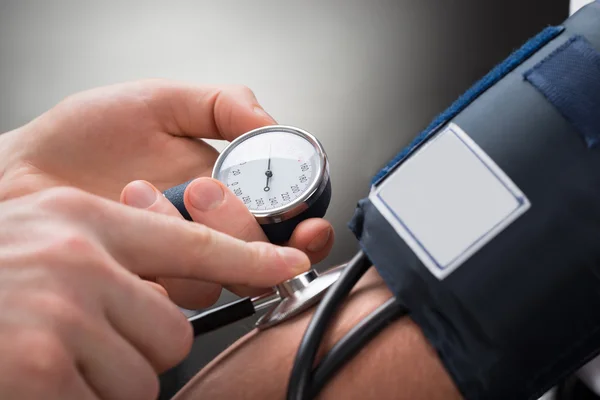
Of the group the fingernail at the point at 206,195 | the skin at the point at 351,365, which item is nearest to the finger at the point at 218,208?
the fingernail at the point at 206,195

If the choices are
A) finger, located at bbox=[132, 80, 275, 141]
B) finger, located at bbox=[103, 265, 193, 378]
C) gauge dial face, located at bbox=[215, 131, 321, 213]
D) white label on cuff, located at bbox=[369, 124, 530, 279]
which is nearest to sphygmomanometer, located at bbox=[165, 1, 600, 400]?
white label on cuff, located at bbox=[369, 124, 530, 279]

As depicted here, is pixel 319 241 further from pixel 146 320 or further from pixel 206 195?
pixel 146 320

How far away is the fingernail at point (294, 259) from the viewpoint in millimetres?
566

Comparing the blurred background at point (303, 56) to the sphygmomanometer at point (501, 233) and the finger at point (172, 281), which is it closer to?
the finger at point (172, 281)

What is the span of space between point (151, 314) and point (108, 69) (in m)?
0.91

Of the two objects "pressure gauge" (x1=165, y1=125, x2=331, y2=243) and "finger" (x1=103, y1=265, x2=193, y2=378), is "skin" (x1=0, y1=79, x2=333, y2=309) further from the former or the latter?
"finger" (x1=103, y1=265, x2=193, y2=378)

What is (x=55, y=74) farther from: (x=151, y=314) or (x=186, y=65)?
(x=151, y=314)

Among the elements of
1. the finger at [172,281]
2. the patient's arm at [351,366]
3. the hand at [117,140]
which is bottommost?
the patient's arm at [351,366]

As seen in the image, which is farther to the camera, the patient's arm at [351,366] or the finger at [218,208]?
the finger at [218,208]

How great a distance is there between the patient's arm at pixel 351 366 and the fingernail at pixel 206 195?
173 millimetres

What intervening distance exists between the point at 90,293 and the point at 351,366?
0.80ft

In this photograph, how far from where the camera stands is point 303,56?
1167mm

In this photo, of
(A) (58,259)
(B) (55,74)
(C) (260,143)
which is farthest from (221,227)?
(B) (55,74)

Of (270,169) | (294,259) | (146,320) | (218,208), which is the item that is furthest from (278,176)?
(146,320)
